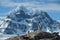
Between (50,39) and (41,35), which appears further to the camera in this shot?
(41,35)

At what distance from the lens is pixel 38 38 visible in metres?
55.1

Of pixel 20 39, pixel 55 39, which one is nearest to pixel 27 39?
pixel 20 39

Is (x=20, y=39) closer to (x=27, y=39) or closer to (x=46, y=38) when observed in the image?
(x=27, y=39)

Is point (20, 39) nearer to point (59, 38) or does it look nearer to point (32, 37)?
point (32, 37)

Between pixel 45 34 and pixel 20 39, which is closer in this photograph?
pixel 20 39

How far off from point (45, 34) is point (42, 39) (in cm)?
471

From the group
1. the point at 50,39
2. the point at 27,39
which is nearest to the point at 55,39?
the point at 50,39

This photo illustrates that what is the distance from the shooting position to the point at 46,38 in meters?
55.0

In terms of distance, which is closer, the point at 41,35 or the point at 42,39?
the point at 42,39

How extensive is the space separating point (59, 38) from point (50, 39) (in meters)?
3.76

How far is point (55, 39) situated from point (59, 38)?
1952mm

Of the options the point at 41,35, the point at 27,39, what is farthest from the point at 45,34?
the point at 27,39

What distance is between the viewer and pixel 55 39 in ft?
178

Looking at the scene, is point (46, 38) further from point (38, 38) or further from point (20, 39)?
point (20, 39)
